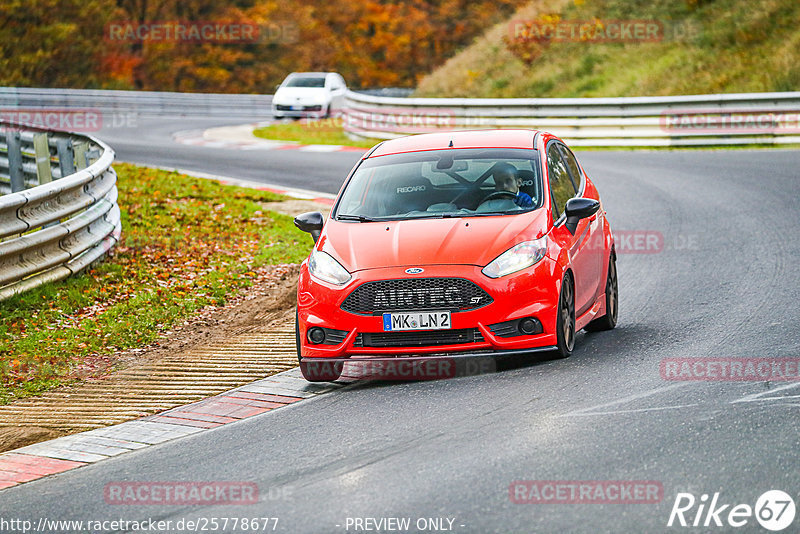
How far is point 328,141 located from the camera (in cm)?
2973

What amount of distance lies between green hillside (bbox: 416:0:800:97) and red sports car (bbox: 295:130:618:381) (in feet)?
66.3

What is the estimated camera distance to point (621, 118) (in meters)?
25.9

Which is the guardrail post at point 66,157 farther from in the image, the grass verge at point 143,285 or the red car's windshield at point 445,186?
the red car's windshield at point 445,186

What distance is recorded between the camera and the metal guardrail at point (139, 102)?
43812mm

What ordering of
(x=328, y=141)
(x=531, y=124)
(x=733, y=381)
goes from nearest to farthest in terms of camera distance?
(x=733, y=381)
(x=531, y=124)
(x=328, y=141)

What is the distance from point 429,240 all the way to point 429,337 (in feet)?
2.44

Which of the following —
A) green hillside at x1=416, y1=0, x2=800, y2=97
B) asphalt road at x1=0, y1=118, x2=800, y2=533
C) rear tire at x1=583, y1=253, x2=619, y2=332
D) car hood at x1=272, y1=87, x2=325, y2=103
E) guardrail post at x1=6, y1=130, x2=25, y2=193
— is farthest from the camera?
car hood at x1=272, y1=87, x2=325, y2=103

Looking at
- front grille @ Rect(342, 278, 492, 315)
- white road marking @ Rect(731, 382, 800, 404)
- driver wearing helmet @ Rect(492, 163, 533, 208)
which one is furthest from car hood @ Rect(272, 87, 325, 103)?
white road marking @ Rect(731, 382, 800, 404)

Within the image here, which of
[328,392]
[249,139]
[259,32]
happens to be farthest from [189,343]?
[259,32]

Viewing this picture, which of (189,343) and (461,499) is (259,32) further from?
(461,499)

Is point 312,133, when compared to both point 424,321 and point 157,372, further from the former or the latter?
point 424,321

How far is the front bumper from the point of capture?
8172 millimetres

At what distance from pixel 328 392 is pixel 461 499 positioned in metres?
2.83

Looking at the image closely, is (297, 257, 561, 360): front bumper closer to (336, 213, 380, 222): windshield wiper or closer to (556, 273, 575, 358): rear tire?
(556, 273, 575, 358): rear tire
